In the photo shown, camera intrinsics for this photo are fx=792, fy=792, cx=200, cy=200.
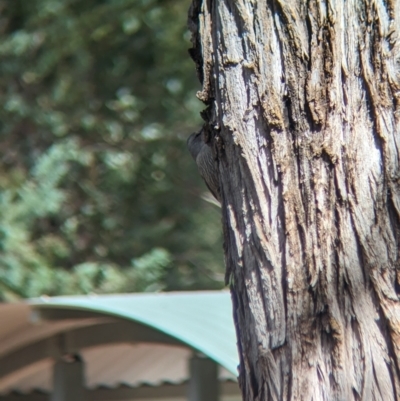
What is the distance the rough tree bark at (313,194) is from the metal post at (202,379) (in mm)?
3057

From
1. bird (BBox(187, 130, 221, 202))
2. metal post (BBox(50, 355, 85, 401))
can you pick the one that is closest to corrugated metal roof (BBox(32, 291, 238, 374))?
metal post (BBox(50, 355, 85, 401))

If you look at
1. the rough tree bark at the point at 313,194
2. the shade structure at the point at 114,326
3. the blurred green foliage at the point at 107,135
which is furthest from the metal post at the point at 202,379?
the blurred green foliage at the point at 107,135

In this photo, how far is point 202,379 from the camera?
4879 millimetres

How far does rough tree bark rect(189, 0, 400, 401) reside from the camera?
169 cm

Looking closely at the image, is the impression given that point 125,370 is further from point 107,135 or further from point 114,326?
point 107,135

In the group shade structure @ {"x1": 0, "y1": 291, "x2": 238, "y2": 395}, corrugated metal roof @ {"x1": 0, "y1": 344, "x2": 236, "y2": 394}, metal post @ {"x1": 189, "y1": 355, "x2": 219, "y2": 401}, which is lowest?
metal post @ {"x1": 189, "y1": 355, "x2": 219, "y2": 401}

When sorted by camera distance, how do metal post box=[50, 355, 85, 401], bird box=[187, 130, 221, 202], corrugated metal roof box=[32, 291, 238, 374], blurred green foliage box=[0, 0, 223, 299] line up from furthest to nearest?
blurred green foliage box=[0, 0, 223, 299] → metal post box=[50, 355, 85, 401] → corrugated metal roof box=[32, 291, 238, 374] → bird box=[187, 130, 221, 202]

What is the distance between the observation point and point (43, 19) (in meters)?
9.52

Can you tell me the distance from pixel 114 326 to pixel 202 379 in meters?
0.63

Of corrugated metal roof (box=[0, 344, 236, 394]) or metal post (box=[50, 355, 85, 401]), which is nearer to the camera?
metal post (box=[50, 355, 85, 401])

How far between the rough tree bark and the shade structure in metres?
2.09

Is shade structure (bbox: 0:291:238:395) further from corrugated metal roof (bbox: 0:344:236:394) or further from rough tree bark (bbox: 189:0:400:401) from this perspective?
rough tree bark (bbox: 189:0:400:401)

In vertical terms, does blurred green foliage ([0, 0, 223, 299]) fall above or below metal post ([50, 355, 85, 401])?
above

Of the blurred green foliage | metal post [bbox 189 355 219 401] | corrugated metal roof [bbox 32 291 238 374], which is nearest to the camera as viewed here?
corrugated metal roof [bbox 32 291 238 374]
